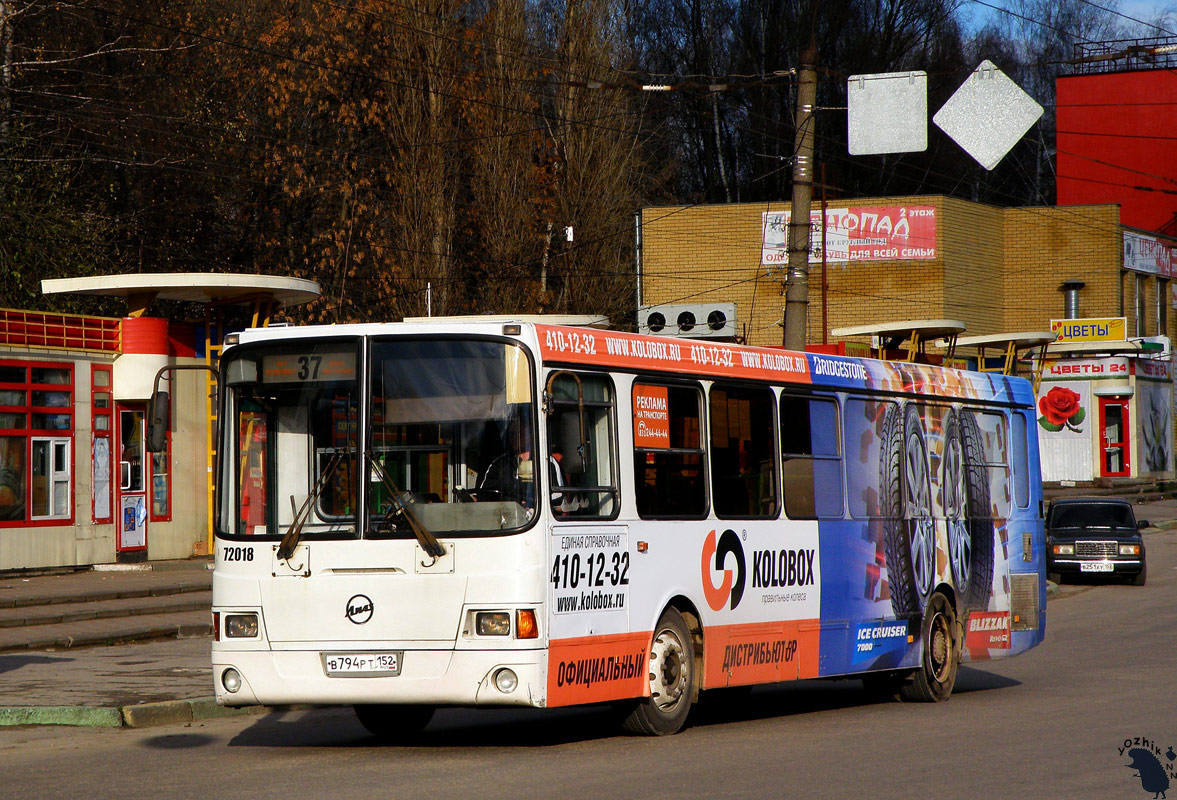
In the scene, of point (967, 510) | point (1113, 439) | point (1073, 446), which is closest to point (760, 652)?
point (967, 510)

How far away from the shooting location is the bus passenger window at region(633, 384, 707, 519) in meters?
10.2

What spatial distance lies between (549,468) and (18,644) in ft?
28.9

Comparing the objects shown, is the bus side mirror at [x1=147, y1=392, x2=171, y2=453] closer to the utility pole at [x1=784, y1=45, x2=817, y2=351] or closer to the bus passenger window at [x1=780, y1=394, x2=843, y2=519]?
the bus passenger window at [x1=780, y1=394, x2=843, y2=519]

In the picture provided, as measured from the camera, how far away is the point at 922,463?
533 inches

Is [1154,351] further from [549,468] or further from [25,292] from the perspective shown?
[549,468]

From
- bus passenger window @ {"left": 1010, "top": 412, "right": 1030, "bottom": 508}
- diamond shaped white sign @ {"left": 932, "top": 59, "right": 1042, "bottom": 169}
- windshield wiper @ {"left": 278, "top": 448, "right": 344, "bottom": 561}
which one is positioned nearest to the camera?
windshield wiper @ {"left": 278, "top": 448, "right": 344, "bottom": 561}

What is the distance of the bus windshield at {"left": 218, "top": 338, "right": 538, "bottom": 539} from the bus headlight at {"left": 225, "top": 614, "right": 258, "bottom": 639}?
1.68 ft

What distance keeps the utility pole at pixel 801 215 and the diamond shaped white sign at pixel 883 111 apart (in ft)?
3.76

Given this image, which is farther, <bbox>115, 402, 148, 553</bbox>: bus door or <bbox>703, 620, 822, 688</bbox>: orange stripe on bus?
<bbox>115, 402, 148, 553</bbox>: bus door

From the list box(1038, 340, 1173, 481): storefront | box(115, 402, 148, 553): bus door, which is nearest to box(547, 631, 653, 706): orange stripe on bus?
box(115, 402, 148, 553): bus door

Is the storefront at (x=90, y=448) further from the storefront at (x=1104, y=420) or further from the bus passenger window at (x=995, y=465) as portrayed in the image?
the storefront at (x=1104, y=420)

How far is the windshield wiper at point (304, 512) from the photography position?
9.42 m

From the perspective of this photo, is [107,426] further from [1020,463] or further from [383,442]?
[383,442]

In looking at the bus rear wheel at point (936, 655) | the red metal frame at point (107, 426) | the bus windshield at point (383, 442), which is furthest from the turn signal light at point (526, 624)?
the red metal frame at point (107, 426)
